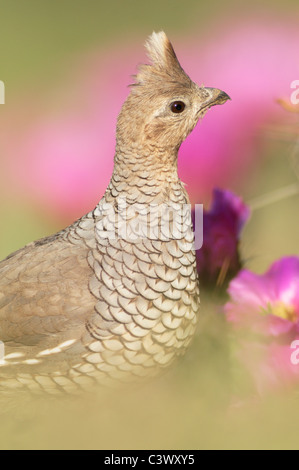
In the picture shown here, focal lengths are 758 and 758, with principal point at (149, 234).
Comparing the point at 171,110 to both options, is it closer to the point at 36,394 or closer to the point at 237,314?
the point at 237,314

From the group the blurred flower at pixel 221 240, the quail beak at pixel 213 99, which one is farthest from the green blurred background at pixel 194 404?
the quail beak at pixel 213 99

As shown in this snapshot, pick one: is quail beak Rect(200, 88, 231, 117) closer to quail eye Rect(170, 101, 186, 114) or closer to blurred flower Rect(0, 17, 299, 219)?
quail eye Rect(170, 101, 186, 114)

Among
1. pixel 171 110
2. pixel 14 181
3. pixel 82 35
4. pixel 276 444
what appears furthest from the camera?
pixel 82 35

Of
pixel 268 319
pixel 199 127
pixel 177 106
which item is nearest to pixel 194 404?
pixel 268 319

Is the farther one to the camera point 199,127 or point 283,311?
point 199,127

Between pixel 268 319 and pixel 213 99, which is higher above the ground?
pixel 213 99

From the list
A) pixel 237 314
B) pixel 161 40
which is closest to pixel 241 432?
pixel 237 314

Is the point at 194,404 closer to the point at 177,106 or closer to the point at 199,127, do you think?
the point at 177,106
